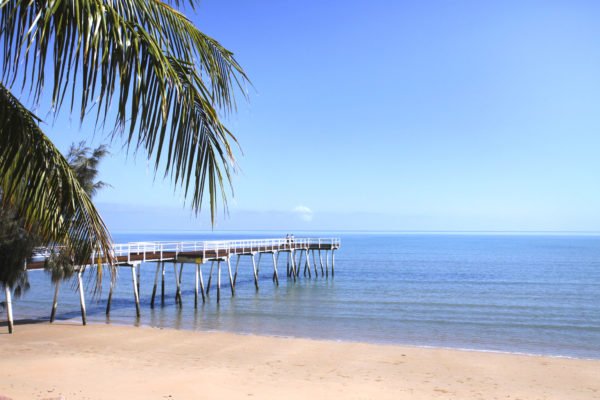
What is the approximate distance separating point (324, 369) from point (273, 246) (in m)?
27.1

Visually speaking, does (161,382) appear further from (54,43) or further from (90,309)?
(90,309)

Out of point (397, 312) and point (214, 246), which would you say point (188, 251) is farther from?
point (397, 312)

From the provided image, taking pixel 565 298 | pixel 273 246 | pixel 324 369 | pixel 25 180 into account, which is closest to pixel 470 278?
pixel 565 298

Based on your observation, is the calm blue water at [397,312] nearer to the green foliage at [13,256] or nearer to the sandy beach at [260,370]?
the sandy beach at [260,370]

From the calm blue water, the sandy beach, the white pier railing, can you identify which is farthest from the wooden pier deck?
the sandy beach

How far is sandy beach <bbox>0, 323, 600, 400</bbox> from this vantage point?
1106 centimetres

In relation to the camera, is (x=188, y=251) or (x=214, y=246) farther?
(x=214, y=246)

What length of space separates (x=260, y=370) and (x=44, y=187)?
1105 centimetres

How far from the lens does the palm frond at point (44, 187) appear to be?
3.27m

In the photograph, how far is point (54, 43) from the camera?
2453 millimetres

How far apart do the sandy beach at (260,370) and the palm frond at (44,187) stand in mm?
7259

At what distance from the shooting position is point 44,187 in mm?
3443

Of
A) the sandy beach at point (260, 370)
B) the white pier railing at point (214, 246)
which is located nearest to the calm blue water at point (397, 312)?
the white pier railing at point (214, 246)

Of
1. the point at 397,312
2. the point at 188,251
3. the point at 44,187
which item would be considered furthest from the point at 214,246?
the point at 44,187
